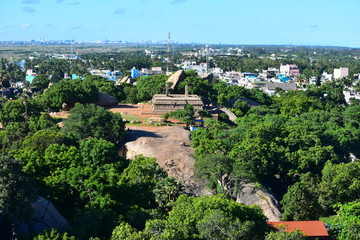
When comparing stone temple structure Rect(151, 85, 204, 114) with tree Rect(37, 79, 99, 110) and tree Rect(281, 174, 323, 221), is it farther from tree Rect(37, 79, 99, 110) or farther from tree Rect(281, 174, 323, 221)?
tree Rect(281, 174, 323, 221)

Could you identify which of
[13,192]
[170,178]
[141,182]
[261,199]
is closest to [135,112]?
[261,199]

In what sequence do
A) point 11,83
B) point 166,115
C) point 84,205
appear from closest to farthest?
point 84,205 < point 166,115 < point 11,83

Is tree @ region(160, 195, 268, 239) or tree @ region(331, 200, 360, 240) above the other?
tree @ region(160, 195, 268, 239)

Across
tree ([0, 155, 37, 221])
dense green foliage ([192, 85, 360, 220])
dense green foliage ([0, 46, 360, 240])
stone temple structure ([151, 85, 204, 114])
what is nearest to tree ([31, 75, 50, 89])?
dense green foliage ([0, 46, 360, 240])

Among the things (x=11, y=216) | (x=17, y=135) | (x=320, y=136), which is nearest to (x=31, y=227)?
(x=11, y=216)

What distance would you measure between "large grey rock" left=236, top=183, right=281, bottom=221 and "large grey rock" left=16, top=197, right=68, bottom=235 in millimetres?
12944

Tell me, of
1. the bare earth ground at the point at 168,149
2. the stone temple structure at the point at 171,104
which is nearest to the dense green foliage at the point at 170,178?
the bare earth ground at the point at 168,149

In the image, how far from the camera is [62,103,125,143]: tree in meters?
38.0

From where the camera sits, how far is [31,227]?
69.6 ft

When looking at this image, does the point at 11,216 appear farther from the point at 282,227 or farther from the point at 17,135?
the point at 17,135

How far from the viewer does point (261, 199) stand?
29.8m

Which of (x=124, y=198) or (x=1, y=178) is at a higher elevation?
(x=1, y=178)

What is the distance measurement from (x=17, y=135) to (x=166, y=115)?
18.4m

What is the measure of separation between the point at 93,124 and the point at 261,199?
17006 millimetres
